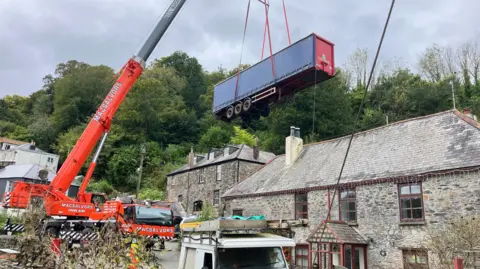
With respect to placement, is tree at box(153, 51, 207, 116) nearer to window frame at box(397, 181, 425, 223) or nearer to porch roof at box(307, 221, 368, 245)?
porch roof at box(307, 221, 368, 245)

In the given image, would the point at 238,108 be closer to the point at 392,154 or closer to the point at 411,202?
the point at 392,154

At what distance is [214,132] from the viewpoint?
4775 cm

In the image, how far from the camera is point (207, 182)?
3144 cm

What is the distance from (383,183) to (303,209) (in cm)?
487

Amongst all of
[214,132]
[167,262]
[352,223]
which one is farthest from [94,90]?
[352,223]

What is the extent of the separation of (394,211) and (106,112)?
1287 centimetres

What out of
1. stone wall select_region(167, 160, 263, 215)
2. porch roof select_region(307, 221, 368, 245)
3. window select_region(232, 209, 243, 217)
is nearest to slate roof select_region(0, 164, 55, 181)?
stone wall select_region(167, 160, 263, 215)

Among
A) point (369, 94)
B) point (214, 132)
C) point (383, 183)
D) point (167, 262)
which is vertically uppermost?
point (369, 94)

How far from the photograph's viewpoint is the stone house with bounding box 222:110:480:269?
14.3 m

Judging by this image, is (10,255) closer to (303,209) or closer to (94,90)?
(303,209)

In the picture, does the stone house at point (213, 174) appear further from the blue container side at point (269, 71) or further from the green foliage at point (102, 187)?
the blue container side at point (269, 71)

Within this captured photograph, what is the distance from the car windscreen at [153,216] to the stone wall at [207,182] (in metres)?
8.35

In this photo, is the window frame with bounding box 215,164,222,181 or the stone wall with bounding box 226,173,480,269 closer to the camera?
the stone wall with bounding box 226,173,480,269

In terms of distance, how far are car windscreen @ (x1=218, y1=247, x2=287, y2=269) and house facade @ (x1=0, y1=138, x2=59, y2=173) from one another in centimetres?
4458
